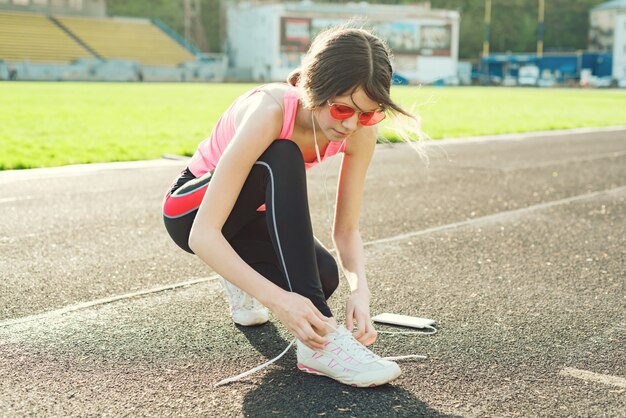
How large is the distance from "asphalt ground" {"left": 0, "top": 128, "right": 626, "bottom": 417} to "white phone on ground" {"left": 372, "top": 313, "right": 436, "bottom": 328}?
0.10 m

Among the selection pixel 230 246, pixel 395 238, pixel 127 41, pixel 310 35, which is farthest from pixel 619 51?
pixel 230 246

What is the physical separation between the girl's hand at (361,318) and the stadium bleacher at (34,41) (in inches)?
1818

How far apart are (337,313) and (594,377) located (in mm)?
1286

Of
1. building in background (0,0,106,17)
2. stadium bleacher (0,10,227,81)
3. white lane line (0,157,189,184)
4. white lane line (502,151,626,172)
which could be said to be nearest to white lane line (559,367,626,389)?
white lane line (0,157,189,184)

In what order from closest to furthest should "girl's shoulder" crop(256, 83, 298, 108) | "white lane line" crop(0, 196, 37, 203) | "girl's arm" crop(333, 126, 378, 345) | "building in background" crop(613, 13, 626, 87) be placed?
1. "girl's shoulder" crop(256, 83, 298, 108)
2. "girl's arm" crop(333, 126, 378, 345)
3. "white lane line" crop(0, 196, 37, 203)
4. "building in background" crop(613, 13, 626, 87)

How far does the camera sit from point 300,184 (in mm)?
2680

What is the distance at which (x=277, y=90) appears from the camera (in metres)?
2.77

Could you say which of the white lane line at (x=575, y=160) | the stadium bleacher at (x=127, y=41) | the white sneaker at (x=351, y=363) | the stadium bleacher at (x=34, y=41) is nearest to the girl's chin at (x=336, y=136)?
the white sneaker at (x=351, y=363)

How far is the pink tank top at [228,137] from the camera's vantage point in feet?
8.97

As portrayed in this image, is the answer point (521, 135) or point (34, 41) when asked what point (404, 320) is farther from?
point (34, 41)

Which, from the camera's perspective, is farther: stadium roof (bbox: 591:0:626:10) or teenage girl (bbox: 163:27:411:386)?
stadium roof (bbox: 591:0:626:10)

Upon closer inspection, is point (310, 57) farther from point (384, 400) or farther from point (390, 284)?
point (390, 284)

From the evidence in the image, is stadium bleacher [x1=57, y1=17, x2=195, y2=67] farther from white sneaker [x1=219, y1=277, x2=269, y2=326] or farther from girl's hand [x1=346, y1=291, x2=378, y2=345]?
girl's hand [x1=346, y1=291, x2=378, y2=345]

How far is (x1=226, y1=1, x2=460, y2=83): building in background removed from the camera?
2486 inches
